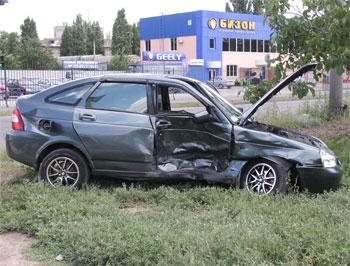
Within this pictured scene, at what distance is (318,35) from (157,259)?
15.8ft

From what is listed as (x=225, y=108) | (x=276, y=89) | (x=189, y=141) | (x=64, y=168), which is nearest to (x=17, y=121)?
(x=64, y=168)

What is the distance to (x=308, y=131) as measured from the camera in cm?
1065

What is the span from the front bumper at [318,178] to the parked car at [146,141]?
3 cm

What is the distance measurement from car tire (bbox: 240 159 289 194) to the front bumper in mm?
212

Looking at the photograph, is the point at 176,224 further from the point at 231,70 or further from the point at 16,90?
the point at 231,70

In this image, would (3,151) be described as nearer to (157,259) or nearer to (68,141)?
(68,141)

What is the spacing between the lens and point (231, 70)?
185ft

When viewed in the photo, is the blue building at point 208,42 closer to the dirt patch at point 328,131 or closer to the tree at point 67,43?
the tree at point 67,43

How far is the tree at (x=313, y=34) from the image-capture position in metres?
6.42

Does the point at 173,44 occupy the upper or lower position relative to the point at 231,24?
lower

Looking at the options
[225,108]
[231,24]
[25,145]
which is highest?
[231,24]

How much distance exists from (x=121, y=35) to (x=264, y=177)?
75.9 m

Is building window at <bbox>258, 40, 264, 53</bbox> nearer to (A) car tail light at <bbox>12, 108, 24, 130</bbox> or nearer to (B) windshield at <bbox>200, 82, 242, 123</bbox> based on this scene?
(B) windshield at <bbox>200, 82, 242, 123</bbox>

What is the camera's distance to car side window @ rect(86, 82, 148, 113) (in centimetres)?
595
